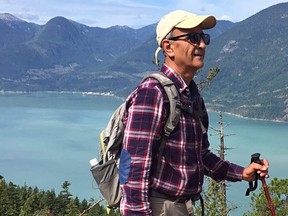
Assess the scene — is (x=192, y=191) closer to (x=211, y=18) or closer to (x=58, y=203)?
(x=211, y=18)

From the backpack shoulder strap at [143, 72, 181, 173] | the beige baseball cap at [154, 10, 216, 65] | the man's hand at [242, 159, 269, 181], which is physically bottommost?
the man's hand at [242, 159, 269, 181]

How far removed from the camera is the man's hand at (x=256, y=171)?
1.90 meters

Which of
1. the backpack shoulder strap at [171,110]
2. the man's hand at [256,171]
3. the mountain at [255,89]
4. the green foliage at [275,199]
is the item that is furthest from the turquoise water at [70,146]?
the backpack shoulder strap at [171,110]

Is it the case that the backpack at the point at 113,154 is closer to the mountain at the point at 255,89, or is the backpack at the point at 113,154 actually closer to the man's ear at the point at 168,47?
the man's ear at the point at 168,47

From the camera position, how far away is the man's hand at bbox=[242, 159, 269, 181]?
6.24 ft

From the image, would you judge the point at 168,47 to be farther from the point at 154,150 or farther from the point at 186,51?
the point at 154,150

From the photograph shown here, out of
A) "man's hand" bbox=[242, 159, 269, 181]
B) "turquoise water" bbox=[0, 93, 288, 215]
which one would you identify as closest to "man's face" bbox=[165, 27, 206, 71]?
"man's hand" bbox=[242, 159, 269, 181]

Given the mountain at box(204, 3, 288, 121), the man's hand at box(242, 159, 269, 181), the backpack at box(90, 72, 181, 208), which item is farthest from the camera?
the mountain at box(204, 3, 288, 121)

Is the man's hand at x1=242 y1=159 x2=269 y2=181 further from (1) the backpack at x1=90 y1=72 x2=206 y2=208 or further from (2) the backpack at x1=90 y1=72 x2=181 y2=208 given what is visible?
(2) the backpack at x1=90 y1=72 x2=181 y2=208

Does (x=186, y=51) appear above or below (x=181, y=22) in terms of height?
below

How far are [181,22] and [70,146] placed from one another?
70.4 m

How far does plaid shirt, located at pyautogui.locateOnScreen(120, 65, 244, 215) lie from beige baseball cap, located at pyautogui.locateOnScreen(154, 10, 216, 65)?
0.13 metres

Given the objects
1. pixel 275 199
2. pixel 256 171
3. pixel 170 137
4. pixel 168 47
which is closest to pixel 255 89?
pixel 275 199

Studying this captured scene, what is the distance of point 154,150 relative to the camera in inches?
64.5
